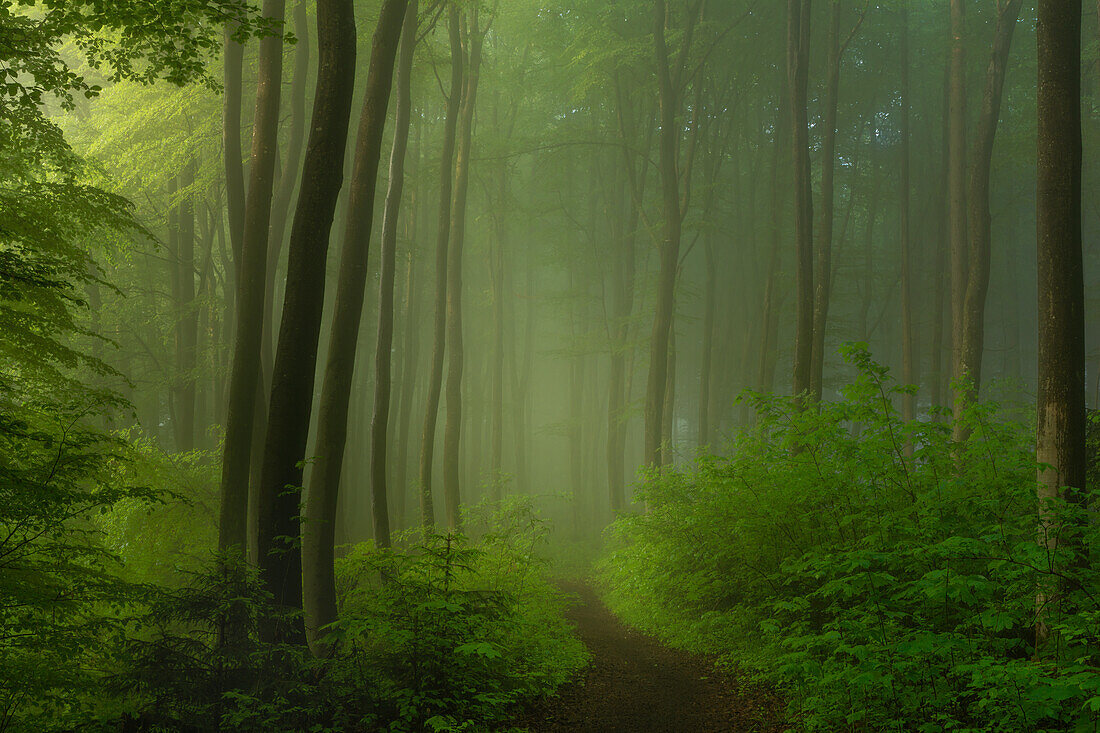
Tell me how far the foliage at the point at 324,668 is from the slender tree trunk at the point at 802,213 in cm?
957

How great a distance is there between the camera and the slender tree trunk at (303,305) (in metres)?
6.87

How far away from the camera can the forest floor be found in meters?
6.34

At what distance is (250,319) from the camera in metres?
10.0

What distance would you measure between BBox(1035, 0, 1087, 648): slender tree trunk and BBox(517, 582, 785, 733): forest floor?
3.11 m

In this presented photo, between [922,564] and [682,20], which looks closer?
[922,564]

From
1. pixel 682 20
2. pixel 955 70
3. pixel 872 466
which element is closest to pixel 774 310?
pixel 955 70

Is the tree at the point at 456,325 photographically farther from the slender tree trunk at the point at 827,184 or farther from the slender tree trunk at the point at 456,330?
the slender tree trunk at the point at 827,184

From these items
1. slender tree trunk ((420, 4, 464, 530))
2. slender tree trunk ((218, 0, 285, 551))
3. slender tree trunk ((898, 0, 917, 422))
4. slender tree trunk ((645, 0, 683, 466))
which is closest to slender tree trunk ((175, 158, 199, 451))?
slender tree trunk ((420, 4, 464, 530))

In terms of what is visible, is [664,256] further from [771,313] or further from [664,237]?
[771,313]

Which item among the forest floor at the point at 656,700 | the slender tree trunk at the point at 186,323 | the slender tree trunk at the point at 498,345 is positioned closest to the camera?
the forest floor at the point at 656,700

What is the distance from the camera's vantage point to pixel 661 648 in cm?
997

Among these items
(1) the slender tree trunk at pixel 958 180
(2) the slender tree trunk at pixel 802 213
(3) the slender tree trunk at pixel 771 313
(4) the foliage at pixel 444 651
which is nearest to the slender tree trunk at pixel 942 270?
(1) the slender tree trunk at pixel 958 180

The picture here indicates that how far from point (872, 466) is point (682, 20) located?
17498 mm

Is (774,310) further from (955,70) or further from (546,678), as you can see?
(546,678)
